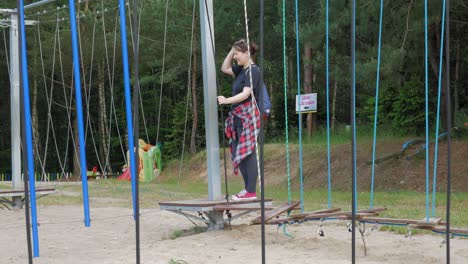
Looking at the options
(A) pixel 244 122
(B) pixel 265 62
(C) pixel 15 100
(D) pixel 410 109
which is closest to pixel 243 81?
(A) pixel 244 122

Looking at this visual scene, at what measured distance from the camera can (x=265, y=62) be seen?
76.6ft

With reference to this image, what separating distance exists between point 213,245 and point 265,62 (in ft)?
60.1

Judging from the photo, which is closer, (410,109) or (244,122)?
(244,122)

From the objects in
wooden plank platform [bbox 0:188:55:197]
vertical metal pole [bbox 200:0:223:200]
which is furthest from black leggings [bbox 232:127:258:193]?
wooden plank platform [bbox 0:188:55:197]

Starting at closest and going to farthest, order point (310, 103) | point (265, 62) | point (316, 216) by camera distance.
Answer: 1. point (316, 216)
2. point (310, 103)
3. point (265, 62)

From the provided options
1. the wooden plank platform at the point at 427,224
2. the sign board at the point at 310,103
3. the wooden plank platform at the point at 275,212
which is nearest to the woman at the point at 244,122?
the wooden plank platform at the point at 275,212

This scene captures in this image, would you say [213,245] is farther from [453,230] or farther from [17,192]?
[17,192]

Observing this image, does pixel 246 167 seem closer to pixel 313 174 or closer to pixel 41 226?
pixel 41 226

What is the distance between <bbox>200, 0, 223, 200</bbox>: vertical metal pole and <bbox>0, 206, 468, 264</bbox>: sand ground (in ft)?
1.51

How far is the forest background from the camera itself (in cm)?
1338

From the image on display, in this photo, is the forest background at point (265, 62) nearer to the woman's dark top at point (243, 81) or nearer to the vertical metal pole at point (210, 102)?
the vertical metal pole at point (210, 102)

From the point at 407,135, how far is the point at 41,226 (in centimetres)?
1159

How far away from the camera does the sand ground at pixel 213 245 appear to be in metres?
4.76

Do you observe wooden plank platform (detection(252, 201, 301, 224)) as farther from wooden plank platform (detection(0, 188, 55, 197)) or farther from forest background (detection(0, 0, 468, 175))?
forest background (detection(0, 0, 468, 175))
